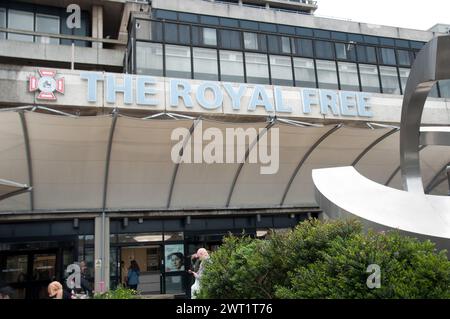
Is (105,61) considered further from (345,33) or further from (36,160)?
(345,33)

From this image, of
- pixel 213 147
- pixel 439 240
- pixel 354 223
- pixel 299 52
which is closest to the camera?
pixel 354 223

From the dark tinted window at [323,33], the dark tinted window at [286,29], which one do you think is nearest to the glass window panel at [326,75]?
the dark tinted window at [286,29]

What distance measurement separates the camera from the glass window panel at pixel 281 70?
19.2 meters

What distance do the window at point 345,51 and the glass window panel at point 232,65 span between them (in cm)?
513

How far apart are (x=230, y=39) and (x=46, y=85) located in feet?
28.8

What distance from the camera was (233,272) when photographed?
6.13 meters

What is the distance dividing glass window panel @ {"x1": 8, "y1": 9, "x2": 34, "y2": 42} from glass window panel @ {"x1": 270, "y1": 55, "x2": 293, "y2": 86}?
1350 cm

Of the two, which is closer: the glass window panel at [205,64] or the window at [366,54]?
the glass window panel at [205,64]

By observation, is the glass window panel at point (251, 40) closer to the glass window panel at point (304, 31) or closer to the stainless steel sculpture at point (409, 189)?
the glass window panel at point (304, 31)

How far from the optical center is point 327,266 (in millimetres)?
4785

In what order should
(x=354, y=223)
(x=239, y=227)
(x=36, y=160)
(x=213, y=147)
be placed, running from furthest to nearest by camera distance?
1. (x=239, y=227)
2. (x=213, y=147)
3. (x=36, y=160)
4. (x=354, y=223)

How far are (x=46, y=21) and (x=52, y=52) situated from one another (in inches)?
78.6

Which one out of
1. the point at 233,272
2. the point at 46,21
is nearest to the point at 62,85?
the point at 233,272

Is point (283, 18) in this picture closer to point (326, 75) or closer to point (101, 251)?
point (326, 75)
